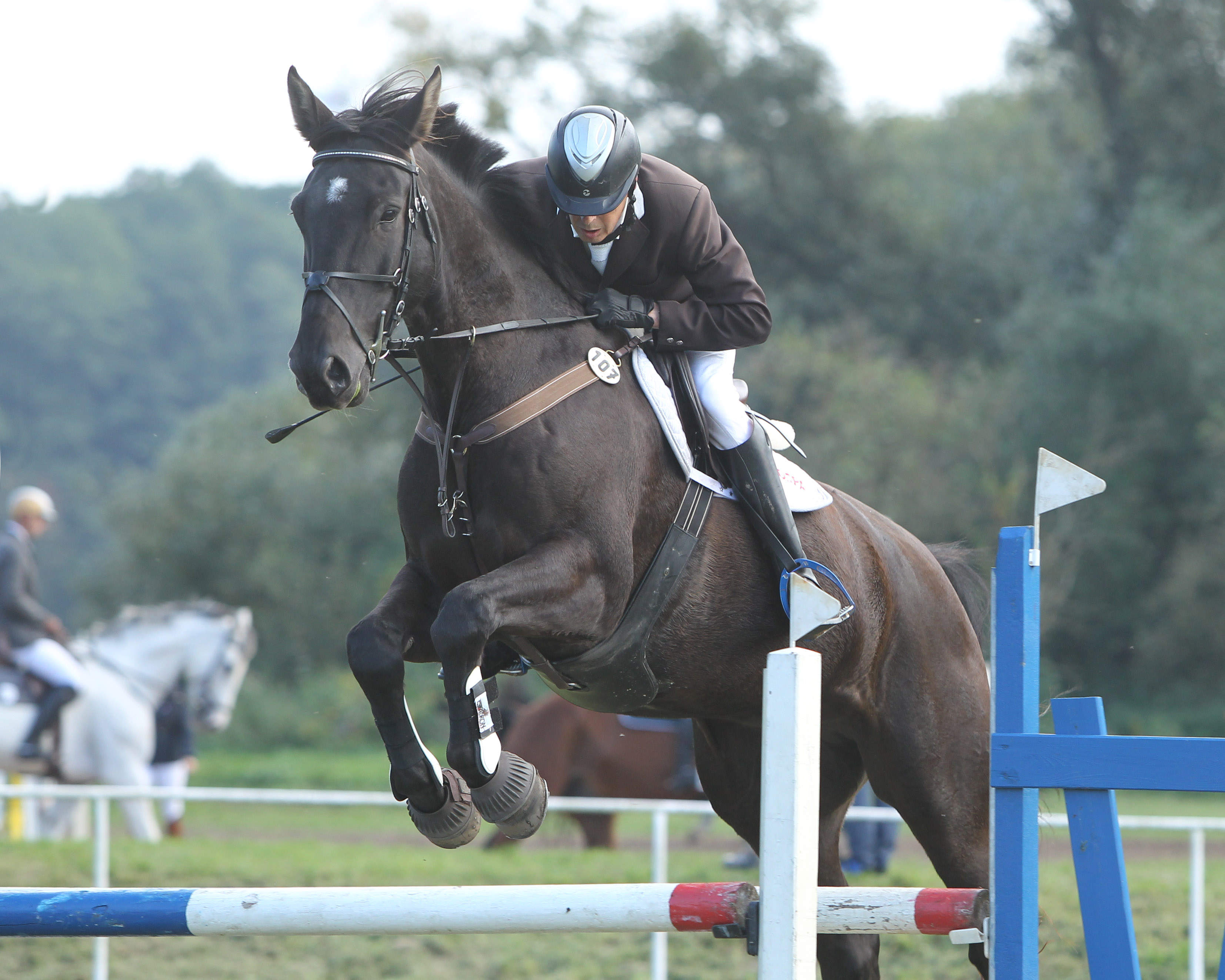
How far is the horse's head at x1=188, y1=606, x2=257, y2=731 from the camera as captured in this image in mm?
11531

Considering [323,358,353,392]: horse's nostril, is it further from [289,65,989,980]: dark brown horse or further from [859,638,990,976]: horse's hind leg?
[859,638,990,976]: horse's hind leg

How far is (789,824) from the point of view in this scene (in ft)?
7.87

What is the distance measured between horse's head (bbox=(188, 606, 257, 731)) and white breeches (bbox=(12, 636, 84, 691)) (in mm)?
1437

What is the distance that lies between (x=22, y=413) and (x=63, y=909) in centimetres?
4998

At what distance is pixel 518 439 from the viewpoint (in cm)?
326

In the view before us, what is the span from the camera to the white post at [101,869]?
19.7 ft

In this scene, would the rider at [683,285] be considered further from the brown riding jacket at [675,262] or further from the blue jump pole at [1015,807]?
the blue jump pole at [1015,807]

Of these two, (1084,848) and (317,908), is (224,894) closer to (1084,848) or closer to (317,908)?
(317,908)

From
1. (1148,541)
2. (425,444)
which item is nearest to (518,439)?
(425,444)

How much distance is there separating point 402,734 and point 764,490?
111cm

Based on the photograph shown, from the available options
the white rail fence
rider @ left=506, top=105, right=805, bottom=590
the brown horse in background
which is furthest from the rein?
the brown horse in background

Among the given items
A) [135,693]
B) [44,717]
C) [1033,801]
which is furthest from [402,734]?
[135,693]

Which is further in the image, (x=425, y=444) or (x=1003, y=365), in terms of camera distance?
(x=1003, y=365)

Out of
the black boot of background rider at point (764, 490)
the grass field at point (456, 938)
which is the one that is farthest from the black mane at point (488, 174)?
the grass field at point (456, 938)
